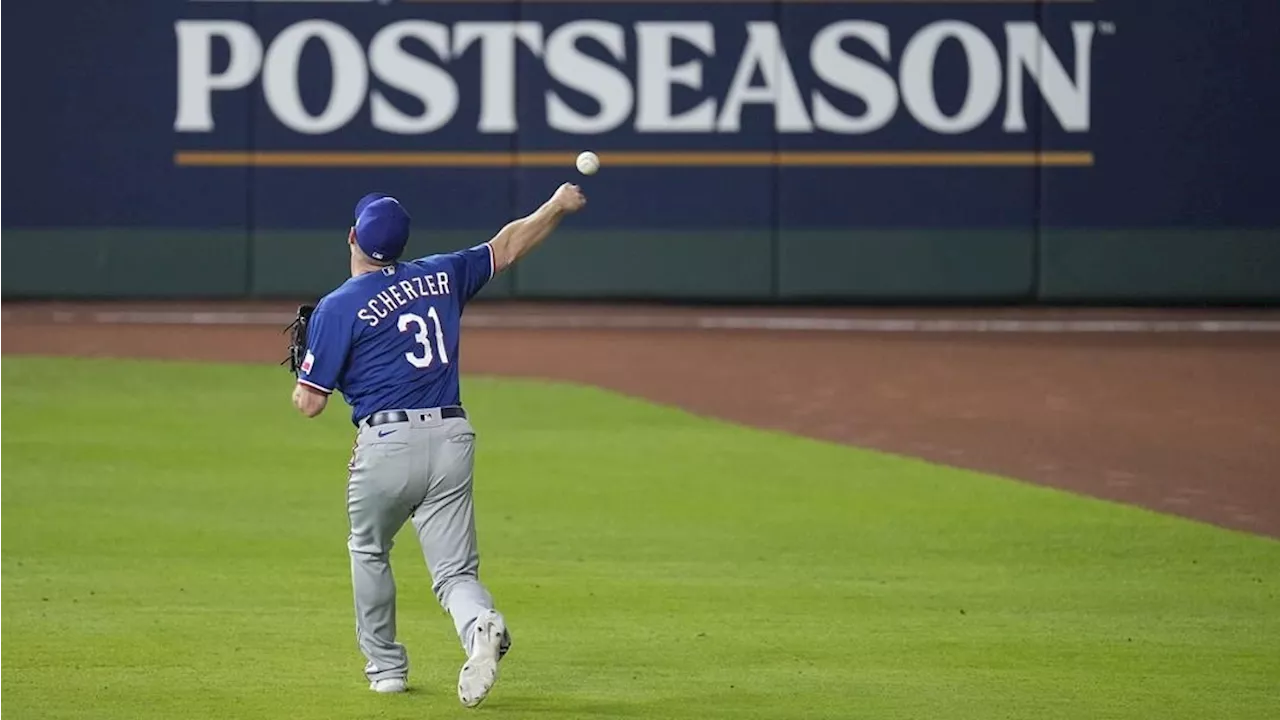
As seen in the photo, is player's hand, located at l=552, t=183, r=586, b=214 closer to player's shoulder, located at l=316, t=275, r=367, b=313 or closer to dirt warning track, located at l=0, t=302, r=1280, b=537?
player's shoulder, located at l=316, t=275, r=367, b=313

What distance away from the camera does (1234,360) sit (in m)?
19.3

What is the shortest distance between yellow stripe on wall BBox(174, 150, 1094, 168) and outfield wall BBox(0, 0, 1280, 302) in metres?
0.03

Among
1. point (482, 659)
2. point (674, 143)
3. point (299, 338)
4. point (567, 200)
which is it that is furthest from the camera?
point (674, 143)

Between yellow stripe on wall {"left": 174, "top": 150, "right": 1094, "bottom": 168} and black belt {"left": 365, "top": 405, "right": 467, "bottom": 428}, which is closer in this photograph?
black belt {"left": 365, "top": 405, "right": 467, "bottom": 428}

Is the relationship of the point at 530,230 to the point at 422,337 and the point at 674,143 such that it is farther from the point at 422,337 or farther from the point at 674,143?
the point at 674,143

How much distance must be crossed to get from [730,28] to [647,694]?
15.6m

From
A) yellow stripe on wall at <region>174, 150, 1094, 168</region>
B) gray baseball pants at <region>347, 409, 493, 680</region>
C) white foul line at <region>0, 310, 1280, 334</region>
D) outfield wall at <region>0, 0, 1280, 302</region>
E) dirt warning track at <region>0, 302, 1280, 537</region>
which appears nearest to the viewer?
gray baseball pants at <region>347, 409, 493, 680</region>

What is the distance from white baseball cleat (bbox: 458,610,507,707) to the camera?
6793mm

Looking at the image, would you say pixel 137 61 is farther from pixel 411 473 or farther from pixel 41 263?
pixel 411 473

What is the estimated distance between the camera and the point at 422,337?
733 cm

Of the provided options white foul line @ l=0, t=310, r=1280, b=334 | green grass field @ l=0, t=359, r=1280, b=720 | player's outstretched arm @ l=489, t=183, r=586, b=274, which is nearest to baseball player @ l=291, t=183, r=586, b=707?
player's outstretched arm @ l=489, t=183, r=586, b=274

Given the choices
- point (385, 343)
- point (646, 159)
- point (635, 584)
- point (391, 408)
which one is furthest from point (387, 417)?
point (646, 159)

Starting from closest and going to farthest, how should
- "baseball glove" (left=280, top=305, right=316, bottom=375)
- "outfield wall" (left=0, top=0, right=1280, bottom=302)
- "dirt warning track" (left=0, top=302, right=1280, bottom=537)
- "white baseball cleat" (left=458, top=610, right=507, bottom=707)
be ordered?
"white baseball cleat" (left=458, top=610, right=507, bottom=707) < "baseball glove" (left=280, top=305, right=316, bottom=375) < "dirt warning track" (left=0, top=302, right=1280, bottom=537) < "outfield wall" (left=0, top=0, right=1280, bottom=302)

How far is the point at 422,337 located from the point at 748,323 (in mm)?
14685
